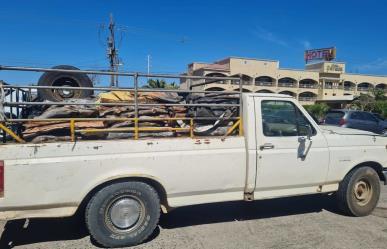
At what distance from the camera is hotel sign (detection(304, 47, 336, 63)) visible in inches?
3132

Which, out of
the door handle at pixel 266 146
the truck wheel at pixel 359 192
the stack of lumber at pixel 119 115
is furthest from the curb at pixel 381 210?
the stack of lumber at pixel 119 115

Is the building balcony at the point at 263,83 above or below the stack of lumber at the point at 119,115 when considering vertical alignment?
above

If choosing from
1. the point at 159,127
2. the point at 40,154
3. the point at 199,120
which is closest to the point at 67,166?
the point at 40,154

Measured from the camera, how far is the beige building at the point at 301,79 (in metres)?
66.1

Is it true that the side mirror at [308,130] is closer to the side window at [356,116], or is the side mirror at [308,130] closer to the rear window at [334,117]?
the rear window at [334,117]

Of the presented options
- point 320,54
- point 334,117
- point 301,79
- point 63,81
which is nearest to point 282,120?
point 63,81

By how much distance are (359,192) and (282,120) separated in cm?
185

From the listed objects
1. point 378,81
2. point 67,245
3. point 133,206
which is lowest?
point 67,245

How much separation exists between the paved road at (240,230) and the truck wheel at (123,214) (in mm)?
224

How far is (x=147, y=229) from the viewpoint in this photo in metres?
4.50

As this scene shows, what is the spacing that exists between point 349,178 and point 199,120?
8.09 ft

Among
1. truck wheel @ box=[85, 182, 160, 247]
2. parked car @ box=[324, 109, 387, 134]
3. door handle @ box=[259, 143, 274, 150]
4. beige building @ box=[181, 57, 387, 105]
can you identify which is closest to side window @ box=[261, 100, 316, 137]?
door handle @ box=[259, 143, 274, 150]

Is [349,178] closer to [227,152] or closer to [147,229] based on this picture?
[227,152]

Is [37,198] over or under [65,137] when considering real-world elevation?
under
